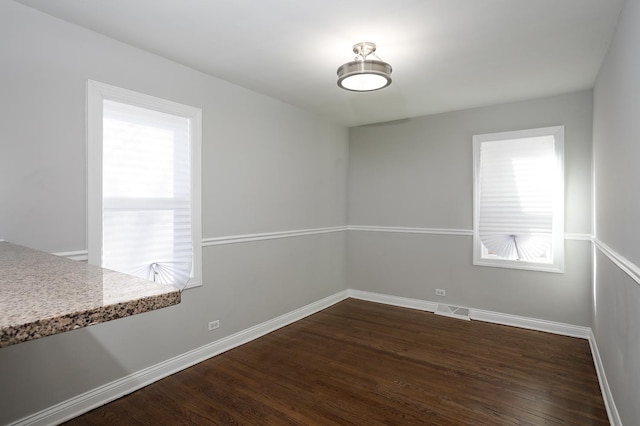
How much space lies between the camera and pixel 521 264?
3857 millimetres

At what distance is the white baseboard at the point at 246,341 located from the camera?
2164mm

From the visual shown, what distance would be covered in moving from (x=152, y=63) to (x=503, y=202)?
3.77 metres

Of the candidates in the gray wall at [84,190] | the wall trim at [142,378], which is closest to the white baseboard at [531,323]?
the gray wall at [84,190]

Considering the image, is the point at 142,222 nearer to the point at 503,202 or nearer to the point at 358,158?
the point at 358,158

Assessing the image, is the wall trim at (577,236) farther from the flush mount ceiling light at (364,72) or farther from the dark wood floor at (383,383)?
the flush mount ceiling light at (364,72)

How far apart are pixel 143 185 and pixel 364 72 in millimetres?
1860

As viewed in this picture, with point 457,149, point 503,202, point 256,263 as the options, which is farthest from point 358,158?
point 256,263

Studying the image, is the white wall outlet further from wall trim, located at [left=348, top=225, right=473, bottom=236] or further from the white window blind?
wall trim, located at [left=348, top=225, right=473, bottom=236]

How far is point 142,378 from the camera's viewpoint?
8.51 feet

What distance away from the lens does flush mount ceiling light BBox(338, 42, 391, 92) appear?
2.43 meters

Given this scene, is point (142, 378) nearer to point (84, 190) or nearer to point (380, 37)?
point (84, 190)

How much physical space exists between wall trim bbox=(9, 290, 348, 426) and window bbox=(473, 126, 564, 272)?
252 cm

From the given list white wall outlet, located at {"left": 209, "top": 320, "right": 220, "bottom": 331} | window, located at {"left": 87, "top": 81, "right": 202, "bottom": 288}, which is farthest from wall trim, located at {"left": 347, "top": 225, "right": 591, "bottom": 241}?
window, located at {"left": 87, "top": 81, "right": 202, "bottom": 288}

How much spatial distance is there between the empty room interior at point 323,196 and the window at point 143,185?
0.02 m
